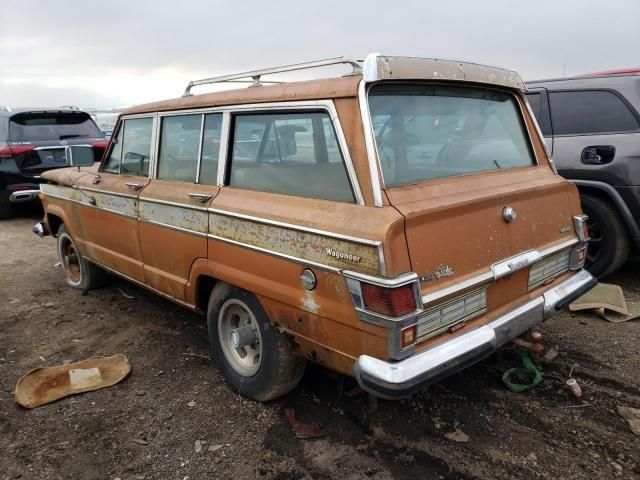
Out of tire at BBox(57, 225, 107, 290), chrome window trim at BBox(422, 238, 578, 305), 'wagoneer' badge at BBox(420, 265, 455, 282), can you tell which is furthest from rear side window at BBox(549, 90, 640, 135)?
tire at BBox(57, 225, 107, 290)

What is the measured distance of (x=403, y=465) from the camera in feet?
8.45

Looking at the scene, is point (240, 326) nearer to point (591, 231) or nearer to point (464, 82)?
point (464, 82)

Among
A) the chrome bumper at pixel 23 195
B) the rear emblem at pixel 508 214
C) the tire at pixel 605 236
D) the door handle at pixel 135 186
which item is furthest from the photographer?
the chrome bumper at pixel 23 195

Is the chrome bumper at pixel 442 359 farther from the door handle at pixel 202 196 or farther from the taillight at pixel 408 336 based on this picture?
the door handle at pixel 202 196

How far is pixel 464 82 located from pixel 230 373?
226cm

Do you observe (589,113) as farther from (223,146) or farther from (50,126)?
(50,126)

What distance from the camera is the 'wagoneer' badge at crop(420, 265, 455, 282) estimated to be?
2355 millimetres

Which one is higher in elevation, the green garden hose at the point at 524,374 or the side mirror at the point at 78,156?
the side mirror at the point at 78,156

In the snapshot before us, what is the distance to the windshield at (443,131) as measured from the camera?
2.58m

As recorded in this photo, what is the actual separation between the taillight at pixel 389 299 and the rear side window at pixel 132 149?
234cm

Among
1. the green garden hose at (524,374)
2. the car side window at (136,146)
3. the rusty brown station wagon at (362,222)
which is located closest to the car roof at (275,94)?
the rusty brown station wagon at (362,222)

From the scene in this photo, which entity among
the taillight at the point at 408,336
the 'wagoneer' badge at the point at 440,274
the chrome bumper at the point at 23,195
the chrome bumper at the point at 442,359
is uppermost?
the 'wagoneer' badge at the point at 440,274

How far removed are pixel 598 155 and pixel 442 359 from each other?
3281 mm

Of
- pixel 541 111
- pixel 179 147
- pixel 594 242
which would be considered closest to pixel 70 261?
pixel 179 147
